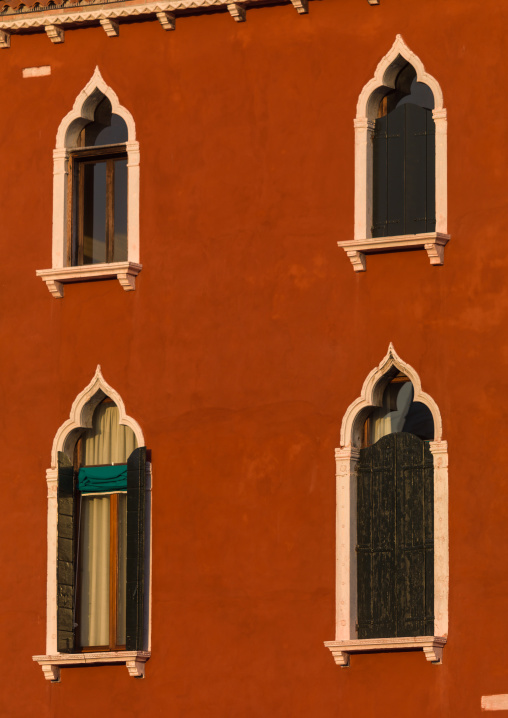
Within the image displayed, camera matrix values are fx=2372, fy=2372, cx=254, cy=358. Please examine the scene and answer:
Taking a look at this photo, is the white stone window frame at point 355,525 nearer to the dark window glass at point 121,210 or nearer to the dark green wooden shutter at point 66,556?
the dark green wooden shutter at point 66,556

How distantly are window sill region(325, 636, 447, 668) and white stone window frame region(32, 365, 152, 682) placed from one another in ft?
5.95

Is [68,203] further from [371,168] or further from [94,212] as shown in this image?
[371,168]

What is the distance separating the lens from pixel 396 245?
20547 mm

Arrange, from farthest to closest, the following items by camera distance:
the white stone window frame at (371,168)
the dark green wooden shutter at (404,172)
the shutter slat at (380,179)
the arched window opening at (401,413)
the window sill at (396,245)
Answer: the shutter slat at (380,179)
the dark green wooden shutter at (404,172)
the arched window opening at (401,413)
the white stone window frame at (371,168)
the window sill at (396,245)

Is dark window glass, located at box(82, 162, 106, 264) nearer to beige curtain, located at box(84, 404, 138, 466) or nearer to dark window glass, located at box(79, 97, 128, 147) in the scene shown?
dark window glass, located at box(79, 97, 128, 147)

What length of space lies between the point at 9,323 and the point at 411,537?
445cm

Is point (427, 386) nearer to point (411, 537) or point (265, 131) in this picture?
point (411, 537)

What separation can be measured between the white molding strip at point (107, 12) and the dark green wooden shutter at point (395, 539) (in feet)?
13.8

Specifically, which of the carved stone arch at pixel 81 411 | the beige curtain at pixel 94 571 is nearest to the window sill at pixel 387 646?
the beige curtain at pixel 94 571

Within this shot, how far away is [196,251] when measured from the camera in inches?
848

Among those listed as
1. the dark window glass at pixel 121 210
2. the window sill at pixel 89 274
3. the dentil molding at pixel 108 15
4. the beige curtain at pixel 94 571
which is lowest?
the beige curtain at pixel 94 571

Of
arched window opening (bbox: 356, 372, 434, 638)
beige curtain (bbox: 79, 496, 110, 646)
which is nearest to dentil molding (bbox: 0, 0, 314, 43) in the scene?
arched window opening (bbox: 356, 372, 434, 638)

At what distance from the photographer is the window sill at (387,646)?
1970cm

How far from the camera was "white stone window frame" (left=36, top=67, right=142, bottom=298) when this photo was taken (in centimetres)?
2161
